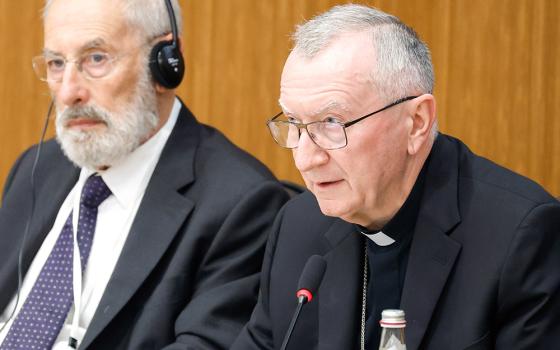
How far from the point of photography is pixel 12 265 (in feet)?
9.37

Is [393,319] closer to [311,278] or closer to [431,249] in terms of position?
[311,278]

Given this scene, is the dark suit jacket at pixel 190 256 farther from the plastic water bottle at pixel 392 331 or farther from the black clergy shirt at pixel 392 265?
the plastic water bottle at pixel 392 331

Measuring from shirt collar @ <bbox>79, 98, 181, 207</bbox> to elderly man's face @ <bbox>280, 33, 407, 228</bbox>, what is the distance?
81 centimetres

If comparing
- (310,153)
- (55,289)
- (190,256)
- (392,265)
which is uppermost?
(310,153)

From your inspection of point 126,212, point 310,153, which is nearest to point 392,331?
point 310,153

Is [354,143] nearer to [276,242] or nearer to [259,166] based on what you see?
[276,242]

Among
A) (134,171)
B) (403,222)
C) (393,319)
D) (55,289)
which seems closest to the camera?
(393,319)

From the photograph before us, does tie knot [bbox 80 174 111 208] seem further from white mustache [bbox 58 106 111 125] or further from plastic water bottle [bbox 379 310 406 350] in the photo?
plastic water bottle [bbox 379 310 406 350]

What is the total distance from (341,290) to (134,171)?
898 millimetres

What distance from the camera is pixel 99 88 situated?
2.83 meters

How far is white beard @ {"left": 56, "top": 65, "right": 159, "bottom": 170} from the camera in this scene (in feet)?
9.20

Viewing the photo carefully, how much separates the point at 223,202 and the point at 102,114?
0.47 metres

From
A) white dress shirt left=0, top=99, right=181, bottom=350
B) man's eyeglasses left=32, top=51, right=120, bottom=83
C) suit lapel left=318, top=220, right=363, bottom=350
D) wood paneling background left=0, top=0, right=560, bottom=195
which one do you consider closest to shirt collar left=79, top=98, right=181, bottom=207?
white dress shirt left=0, top=99, right=181, bottom=350

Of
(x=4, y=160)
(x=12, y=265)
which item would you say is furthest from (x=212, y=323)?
(x=4, y=160)
